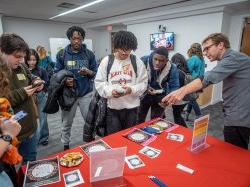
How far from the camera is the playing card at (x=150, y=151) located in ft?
3.92

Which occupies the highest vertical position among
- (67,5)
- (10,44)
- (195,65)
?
(67,5)

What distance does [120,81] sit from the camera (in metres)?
1.74

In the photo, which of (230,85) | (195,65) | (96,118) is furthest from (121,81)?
(195,65)

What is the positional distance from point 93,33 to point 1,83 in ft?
31.1

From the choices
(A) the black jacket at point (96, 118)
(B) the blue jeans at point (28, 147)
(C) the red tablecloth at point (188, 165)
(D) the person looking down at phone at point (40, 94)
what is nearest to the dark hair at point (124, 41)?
(A) the black jacket at point (96, 118)

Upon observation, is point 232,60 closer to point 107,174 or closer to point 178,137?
point 178,137

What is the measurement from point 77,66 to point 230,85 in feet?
5.14

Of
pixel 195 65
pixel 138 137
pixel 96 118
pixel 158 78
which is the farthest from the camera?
pixel 195 65

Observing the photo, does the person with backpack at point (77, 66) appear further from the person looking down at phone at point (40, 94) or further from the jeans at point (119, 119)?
the jeans at point (119, 119)

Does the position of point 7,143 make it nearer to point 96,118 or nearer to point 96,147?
point 96,147

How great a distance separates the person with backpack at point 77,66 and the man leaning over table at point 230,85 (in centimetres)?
113

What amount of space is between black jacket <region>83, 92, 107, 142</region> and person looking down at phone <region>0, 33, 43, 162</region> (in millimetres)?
539

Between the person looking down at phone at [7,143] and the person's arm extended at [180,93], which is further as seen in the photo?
the person's arm extended at [180,93]

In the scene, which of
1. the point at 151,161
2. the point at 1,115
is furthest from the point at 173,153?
the point at 1,115
